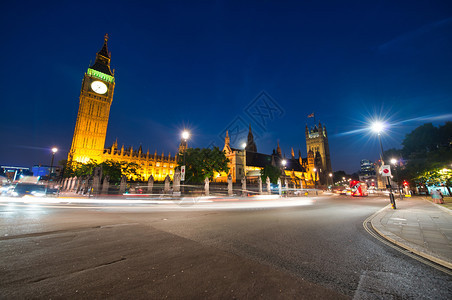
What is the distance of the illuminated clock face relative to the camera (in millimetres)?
77750

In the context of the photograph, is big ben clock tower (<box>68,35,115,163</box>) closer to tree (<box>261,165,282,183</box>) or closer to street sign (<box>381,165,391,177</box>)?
tree (<box>261,165,282,183</box>)

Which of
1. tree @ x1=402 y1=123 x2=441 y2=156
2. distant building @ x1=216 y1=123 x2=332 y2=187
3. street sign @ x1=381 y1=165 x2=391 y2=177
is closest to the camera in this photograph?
street sign @ x1=381 y1=165 x2=391 y2=177

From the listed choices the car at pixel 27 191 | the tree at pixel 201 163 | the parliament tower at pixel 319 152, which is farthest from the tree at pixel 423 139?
the car at pixel 27 191

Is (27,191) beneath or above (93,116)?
beneath

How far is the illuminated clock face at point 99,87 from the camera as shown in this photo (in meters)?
77.8

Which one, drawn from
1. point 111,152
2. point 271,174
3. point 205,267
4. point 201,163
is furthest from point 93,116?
point 205,267

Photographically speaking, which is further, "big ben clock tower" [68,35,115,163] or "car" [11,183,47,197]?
"big ben clock tower" [68,35,115,163]

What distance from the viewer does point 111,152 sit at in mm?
73688

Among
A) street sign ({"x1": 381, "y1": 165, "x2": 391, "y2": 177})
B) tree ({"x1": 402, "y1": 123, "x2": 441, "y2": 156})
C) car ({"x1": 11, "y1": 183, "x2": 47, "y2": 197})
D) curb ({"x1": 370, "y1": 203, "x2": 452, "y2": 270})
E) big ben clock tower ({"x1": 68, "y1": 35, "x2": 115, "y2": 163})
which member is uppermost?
big ben clock tower ({"x1": 68, "y1": 35, "x2": 115, "y2": 163})

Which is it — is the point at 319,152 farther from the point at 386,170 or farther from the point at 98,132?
the point at 98,132

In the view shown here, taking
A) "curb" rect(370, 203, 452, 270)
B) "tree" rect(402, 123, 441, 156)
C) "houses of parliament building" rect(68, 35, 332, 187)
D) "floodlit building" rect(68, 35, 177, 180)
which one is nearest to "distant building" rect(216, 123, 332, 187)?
"houses of parliament building" rect(68, 35, 332, 187)

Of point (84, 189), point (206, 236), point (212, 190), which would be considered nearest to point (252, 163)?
point (212, 190)

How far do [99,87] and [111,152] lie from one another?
29.5m

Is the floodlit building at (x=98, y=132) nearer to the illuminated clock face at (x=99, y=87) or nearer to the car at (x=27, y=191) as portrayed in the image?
the illuminated clock face at (x=99, y=87)
